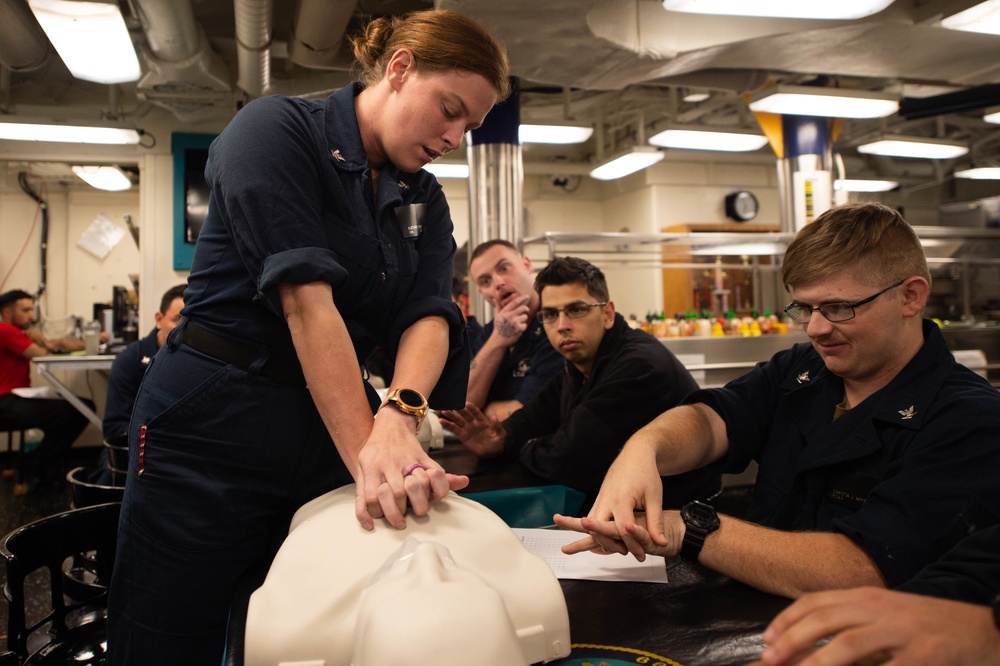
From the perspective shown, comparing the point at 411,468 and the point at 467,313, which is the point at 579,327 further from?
the point at 467,313

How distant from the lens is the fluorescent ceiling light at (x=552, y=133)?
5551 millimetres

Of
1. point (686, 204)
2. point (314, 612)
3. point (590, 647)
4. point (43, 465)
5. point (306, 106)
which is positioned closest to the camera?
→ point (314, 612)

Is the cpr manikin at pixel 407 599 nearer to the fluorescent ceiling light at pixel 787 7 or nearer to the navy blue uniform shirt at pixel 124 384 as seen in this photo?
the navy blue uniform shirt at pixel 124 384

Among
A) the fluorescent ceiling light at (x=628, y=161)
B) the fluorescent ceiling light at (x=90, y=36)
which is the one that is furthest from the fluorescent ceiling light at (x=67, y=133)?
the fluorescent ceiling light at (x=628, y=161)

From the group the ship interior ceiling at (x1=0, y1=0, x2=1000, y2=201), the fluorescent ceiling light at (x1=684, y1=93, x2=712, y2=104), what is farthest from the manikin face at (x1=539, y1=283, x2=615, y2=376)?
the fluorescent ceiling light at (x1=684, y1=93, x2=712, y2=104)

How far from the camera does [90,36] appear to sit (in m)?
3.63

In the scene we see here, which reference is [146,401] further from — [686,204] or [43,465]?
[686,204]

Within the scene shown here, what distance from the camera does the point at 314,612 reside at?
739 millimetres

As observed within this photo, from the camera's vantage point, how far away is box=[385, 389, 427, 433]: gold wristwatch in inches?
42.3

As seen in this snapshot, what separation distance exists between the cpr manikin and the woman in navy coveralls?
10 cm

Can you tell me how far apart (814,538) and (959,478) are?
8.8 inches

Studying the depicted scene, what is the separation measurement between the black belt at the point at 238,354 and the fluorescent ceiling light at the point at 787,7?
268 cm

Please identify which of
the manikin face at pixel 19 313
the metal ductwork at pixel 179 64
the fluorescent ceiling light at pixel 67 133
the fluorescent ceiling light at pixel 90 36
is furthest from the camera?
the manikin face at pixel 19 313

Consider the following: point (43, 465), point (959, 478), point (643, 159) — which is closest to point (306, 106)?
point (959, 478)
